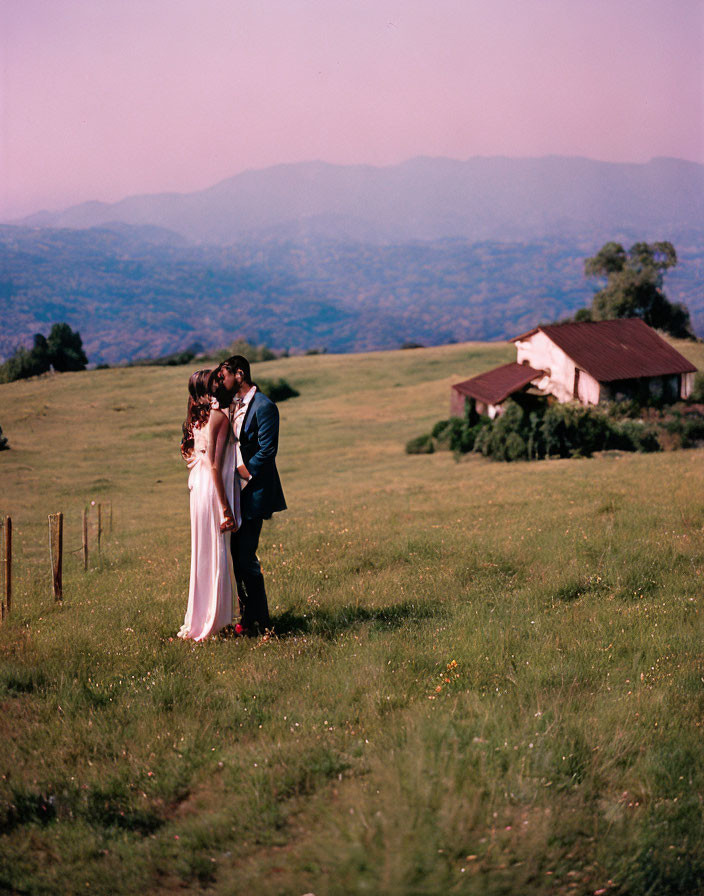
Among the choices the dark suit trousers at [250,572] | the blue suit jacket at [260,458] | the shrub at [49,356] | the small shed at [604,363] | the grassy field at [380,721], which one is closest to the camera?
the grassy field at [380,721]

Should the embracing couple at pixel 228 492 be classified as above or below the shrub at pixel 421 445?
above

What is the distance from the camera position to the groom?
711cm

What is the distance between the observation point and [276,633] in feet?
24.4

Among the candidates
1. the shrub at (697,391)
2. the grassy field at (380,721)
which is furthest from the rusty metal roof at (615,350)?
the grassy field at (380,721)

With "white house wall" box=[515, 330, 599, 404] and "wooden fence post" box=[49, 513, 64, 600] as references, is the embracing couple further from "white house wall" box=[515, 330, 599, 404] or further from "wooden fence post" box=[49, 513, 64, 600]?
"white house wall" box=[515, 330, 599, 404]

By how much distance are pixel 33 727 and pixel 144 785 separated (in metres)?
1.27

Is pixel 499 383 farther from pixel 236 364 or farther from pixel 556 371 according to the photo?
pixel 236 364

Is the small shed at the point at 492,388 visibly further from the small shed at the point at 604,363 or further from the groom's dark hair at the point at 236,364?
the groom's dark hair at the point at 236,364

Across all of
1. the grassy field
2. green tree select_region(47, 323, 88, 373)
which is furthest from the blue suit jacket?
green tree select_region(47, 323, 88, 373)

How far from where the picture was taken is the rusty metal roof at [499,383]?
44781 mm

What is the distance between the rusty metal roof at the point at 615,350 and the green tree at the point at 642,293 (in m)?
31.6

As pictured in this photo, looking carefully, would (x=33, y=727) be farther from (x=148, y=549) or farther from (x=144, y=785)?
(x=148, y=549)

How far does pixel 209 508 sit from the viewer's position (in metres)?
7.17

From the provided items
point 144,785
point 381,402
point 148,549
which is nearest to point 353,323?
point 381,402
